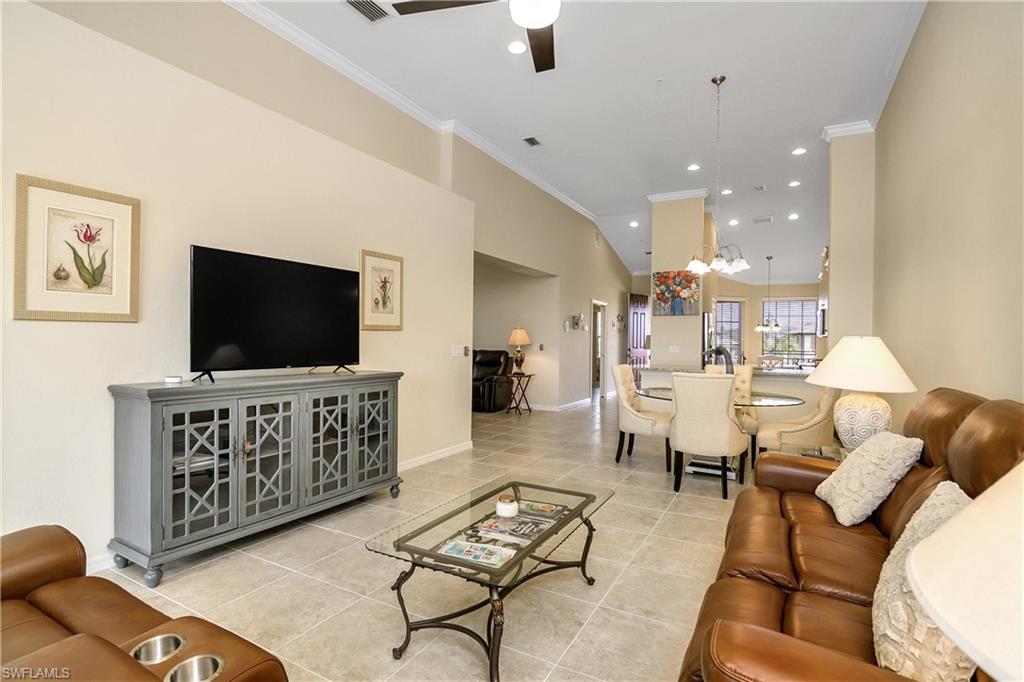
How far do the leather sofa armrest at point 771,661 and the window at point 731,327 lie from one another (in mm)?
13851

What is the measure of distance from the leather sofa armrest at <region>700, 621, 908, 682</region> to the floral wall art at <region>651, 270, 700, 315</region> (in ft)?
23.1

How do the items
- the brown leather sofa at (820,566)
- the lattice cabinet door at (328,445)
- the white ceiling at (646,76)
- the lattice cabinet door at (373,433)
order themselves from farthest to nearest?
the white ceiling at (646,76), the lattice cabinet door at (373,433), the lattice cabinet door at (328,445), the brown leather sofa at (820,566)

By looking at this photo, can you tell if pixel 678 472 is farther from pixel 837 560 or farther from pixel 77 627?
pixel 77 627

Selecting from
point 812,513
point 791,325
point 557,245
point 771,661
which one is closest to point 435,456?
point 812,513

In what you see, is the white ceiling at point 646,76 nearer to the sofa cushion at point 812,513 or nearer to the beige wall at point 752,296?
the sofa cushion at point 812,513

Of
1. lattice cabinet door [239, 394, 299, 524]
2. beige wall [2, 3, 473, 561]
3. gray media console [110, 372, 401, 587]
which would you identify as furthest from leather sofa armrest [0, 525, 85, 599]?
lattice cabinet door [239, 394, 299, 524]

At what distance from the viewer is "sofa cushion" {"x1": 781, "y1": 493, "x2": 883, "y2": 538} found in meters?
2.24

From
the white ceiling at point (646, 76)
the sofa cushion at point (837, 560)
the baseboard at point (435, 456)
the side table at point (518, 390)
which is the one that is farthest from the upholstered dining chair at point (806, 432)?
the side table at point (518, 390)

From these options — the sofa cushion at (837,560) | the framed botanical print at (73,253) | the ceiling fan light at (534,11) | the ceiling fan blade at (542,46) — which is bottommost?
the sofa cushion at (837,560)

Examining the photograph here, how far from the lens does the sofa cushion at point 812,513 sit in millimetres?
2242

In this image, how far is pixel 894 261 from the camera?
14.3 ft

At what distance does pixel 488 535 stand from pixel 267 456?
1.69 m

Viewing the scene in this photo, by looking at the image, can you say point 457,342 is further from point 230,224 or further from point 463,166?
point 230,224

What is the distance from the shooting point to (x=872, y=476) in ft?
7.47
